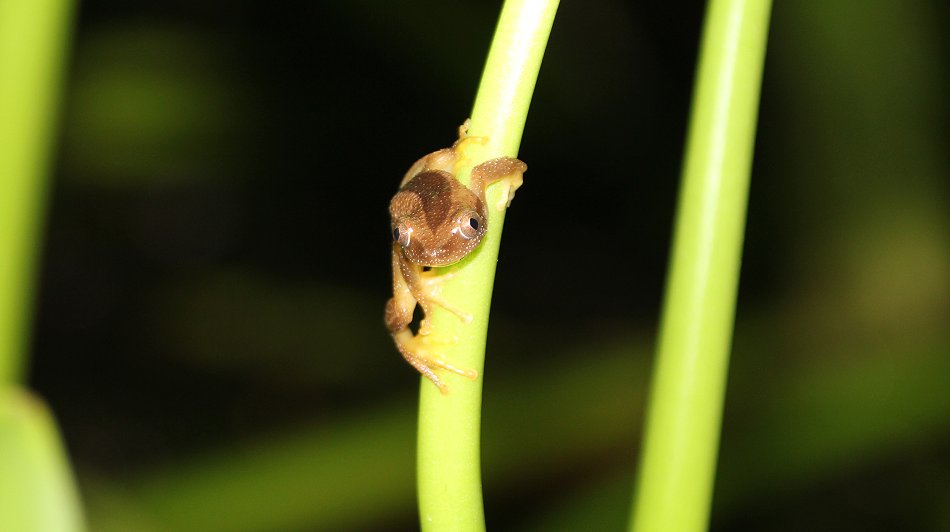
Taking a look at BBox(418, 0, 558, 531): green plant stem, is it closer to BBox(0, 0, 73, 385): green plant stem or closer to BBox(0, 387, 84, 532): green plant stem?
BBox(0, 387, 84, 532): green plant stem

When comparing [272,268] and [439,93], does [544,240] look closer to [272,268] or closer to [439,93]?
[439,93]

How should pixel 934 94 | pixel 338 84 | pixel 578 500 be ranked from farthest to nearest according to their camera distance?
pixel 338 84 < pixel 934 94 < pixel 578 500

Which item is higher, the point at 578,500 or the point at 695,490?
the point at 695,490

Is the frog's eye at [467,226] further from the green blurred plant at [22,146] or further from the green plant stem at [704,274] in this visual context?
the green blurred plant at [22,146]

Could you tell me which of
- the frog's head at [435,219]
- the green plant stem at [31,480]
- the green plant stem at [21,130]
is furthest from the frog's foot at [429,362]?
the green plant stem at [21,130]

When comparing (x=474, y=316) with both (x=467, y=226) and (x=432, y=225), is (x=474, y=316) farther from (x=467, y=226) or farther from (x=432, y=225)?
(x=432, y=225)

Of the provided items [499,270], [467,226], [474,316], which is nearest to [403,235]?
[467,226]

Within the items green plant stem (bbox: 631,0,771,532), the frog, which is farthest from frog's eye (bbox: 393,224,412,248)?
green plant stem (bbox: 631,0,771,532)

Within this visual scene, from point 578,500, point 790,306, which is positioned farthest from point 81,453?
point 790,306
